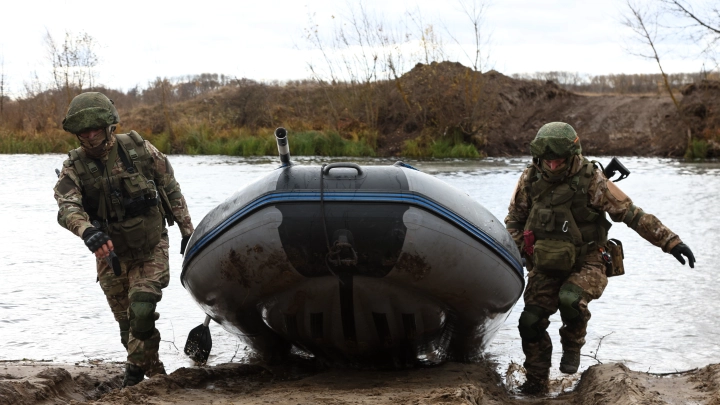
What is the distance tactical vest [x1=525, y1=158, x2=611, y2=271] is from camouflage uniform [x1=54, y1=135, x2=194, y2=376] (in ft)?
6.17

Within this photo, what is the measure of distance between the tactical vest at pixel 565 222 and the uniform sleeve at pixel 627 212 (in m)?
0.05

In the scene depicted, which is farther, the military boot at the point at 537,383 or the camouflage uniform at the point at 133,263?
the military boot at the point at 537,383

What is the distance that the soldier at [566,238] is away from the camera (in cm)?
439

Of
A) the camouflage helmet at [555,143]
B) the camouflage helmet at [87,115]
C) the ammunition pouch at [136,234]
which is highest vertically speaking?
the camouflage helmet at [87,115]

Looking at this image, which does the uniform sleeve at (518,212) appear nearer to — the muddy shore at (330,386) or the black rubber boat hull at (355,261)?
the black rubber boat hull at (355,261)

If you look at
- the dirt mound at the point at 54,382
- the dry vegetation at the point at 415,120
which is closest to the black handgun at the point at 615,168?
the dirt mound at the point at 54,382

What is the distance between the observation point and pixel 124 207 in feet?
14.3

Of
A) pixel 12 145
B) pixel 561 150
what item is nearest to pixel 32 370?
pixel 561 150

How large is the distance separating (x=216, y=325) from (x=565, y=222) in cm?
286

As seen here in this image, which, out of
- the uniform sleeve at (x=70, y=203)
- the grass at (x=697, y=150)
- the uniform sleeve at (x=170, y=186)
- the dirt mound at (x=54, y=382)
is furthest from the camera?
the grass at (x=697, y=150)

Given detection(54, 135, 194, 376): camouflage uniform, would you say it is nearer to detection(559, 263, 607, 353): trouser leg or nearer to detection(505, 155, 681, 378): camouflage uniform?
detection(505, 155, 681, 378): camouflage uniform

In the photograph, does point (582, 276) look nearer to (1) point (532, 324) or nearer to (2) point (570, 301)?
(2) point (570, 301)

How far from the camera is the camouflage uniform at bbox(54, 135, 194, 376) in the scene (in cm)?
415

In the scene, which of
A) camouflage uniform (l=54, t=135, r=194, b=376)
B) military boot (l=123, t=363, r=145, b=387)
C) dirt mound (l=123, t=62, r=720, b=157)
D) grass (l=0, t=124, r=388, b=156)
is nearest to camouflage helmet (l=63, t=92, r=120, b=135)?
camouflage uniform (l=54, t=135, r=194, b=376)
